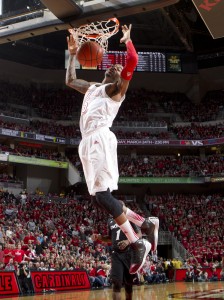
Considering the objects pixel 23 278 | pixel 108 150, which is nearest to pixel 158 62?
pixel 23 278

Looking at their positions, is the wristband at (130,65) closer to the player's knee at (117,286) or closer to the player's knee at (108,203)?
the player's knee at (108,203)

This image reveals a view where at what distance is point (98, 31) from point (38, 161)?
24.8 m

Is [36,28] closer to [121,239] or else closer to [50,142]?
[121,239]

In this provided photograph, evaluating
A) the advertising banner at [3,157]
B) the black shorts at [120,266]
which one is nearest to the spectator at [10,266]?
the black shorts at [120,266]

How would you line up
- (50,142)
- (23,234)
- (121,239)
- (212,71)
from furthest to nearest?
(212,71), (50,142), (23,234), (121,239)

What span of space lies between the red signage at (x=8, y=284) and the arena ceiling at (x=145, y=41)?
22513 mm

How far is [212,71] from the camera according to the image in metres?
37.8

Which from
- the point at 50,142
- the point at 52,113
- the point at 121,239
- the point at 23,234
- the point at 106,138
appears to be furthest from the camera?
the point at 52,113

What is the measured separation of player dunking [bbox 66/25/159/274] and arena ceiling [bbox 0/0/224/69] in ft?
89.5

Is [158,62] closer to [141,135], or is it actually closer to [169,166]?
[141,135]

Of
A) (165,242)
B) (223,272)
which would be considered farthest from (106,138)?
(165,242)

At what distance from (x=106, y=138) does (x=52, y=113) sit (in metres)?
30.5

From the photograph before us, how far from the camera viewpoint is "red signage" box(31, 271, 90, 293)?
13539 millimetres

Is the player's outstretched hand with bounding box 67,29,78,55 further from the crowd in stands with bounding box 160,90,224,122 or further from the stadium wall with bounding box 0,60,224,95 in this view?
the crowd in stands with bounding box 160,90,224,122
